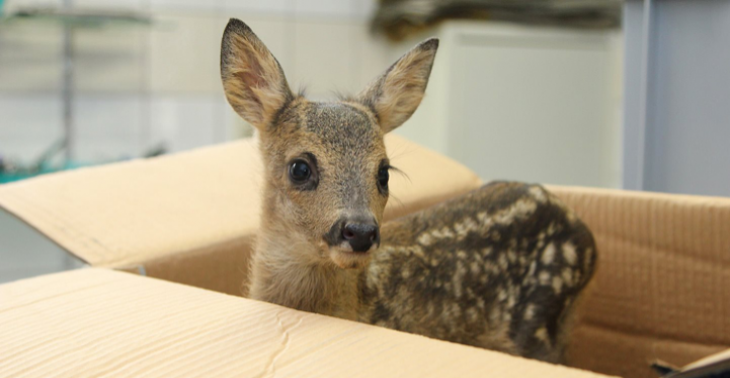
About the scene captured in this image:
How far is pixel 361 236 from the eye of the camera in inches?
47.4

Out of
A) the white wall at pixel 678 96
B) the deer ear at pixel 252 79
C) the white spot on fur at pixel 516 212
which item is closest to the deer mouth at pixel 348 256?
the deer ear at pixel 252 79

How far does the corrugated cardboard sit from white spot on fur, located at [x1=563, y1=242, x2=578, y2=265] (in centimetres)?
45

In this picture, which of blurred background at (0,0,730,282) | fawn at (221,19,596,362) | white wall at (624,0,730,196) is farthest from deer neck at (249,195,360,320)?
blurred background at (0,0,730,282)

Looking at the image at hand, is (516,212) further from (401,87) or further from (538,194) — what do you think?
(401,87)

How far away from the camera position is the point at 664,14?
5.79 feet

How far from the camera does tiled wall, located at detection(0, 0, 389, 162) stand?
336 centimetres

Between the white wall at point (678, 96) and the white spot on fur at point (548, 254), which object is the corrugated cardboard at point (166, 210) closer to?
the white spot on fur at point (548, 254)

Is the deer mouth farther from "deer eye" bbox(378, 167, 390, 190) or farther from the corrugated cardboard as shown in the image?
the corrugated cardboard

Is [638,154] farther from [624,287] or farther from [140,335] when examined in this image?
[140,335]

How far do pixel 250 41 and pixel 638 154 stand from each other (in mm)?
1063

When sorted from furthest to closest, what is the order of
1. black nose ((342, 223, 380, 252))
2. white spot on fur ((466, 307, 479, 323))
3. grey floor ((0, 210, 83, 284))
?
1. grey floor ((0, 210, 83, 284))
2. white spot on fur ((466, 307, 479, 323))
3. black nose ((342, 223, 380, 252))

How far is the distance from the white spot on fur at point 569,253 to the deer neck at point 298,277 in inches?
23.6

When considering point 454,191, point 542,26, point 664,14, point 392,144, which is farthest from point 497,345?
point 542,26

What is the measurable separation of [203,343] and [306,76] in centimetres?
294
